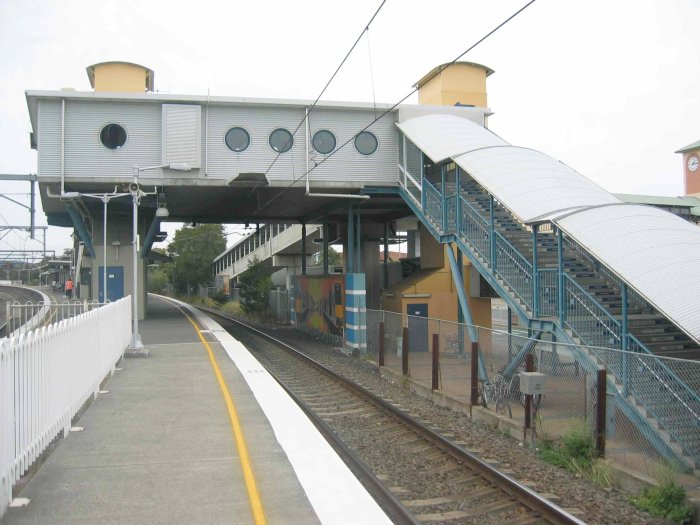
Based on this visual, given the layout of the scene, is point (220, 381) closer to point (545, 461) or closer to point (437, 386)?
point (437, 386)

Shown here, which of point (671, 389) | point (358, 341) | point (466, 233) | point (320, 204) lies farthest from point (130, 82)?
point (671, 389)

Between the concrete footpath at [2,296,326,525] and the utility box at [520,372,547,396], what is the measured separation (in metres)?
4.16

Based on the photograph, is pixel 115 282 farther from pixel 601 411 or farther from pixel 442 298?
pixel 601 411

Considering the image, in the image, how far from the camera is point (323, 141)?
23703mm

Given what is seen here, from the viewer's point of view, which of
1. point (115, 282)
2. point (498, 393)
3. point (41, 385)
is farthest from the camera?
point (115, 282)

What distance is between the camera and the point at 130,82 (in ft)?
107

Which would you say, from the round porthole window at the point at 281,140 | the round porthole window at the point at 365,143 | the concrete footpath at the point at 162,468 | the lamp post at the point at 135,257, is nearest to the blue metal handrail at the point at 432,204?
the round porthole window at the point at 365,143

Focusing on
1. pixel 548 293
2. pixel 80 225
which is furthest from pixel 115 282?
pixel 548 293

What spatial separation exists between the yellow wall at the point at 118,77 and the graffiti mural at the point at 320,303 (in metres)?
13.0

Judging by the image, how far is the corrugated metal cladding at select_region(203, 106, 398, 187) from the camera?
916 inches

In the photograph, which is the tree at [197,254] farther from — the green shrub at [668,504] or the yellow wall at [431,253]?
the green shrub at [668,504]

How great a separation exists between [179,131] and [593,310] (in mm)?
16110

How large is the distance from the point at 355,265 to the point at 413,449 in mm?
16325

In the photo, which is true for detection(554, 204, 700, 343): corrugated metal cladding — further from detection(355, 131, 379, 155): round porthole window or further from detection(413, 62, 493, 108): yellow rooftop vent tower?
detection(413, 62, 493, 108): yellow rooftop vent tower
